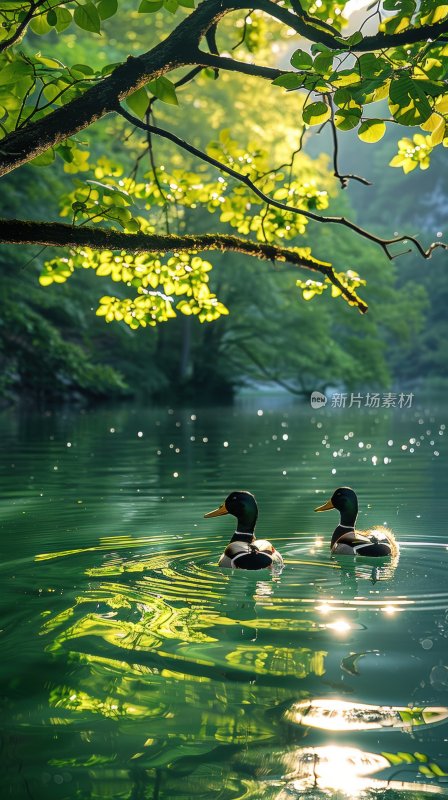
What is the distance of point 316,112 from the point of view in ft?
19.2

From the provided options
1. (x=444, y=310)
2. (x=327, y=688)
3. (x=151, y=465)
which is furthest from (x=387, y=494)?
(x=444, y=310)

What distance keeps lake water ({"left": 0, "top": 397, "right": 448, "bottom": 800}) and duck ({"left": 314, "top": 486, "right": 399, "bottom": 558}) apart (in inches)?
6.6

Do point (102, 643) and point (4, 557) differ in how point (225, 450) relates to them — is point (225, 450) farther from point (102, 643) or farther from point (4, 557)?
point (102, 643)

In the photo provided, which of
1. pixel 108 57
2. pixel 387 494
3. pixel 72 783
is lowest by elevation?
pixel 72 783

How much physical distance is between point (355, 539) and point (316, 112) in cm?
459

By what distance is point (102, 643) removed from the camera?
6312 mm

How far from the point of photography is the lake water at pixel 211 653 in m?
4.25

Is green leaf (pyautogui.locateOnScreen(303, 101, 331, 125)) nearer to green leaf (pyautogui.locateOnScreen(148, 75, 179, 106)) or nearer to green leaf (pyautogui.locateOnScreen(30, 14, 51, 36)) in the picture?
green leaf (pyautogui.locateOnScreen(148, 75, 179, 106))

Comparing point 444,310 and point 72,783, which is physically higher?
point 444,310

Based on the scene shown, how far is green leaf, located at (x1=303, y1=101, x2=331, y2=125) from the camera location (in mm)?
5840

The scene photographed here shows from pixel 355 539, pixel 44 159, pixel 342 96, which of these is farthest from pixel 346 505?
pixel 342 96

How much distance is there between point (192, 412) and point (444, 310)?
59721mm

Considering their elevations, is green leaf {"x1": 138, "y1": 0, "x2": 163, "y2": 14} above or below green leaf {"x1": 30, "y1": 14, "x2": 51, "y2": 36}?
below

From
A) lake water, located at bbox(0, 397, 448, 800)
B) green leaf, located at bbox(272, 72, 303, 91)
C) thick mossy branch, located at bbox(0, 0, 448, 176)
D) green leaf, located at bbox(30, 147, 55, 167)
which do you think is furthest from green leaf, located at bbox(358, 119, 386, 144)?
→ lake water, located at bbox(0, 397, 448, 800)
